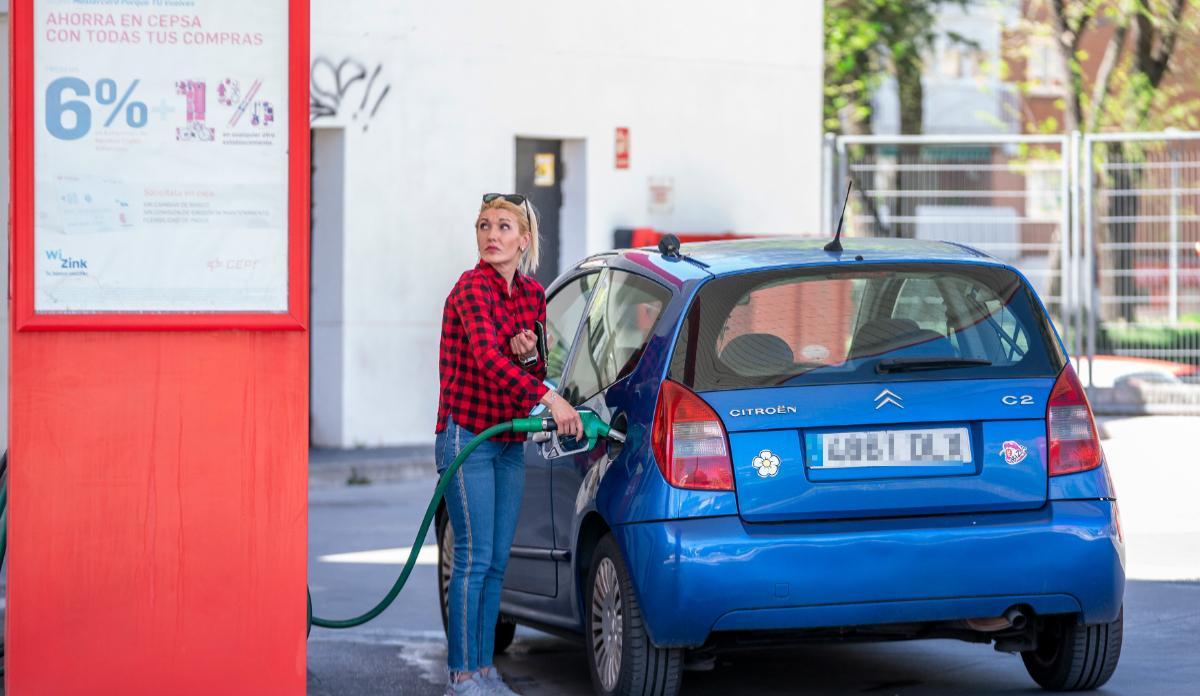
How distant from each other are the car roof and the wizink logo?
1.98m

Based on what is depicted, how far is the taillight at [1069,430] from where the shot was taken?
22.2 ft

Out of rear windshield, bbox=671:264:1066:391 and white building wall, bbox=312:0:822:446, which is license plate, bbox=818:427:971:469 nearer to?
rear windshield, bbox=671:264:1066:391

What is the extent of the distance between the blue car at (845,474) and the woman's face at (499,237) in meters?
0.53

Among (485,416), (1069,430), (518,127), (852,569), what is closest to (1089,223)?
(518,127)

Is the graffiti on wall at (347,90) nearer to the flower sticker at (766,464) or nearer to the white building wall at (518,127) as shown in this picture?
the white building wall at (518,127)

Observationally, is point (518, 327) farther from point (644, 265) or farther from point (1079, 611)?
point (1079, 611)

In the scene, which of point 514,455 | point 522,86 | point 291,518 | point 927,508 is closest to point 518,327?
point 514,455

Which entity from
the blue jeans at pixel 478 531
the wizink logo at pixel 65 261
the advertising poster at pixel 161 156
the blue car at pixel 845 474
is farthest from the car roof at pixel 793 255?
the wizink logo at pixel 65 261

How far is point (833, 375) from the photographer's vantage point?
6.68m

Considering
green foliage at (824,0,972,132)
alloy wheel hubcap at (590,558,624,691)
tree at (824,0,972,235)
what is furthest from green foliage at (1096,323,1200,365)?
alloy wheel hubcap at (590,558,624,691)

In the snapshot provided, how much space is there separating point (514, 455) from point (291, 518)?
0.91 metres

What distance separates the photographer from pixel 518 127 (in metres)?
18.0

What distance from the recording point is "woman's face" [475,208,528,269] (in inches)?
275

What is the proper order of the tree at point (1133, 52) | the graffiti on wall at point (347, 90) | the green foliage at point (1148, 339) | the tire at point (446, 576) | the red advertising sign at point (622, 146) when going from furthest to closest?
the tree at point (1133, 52)
the green foliage at point (1148, 339)
the red advertising sign at point (622, 146)
the graffiti on wall at point (347, 90)
the tire at point (446, 576)
